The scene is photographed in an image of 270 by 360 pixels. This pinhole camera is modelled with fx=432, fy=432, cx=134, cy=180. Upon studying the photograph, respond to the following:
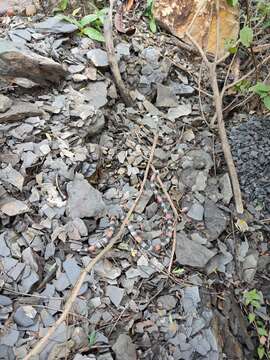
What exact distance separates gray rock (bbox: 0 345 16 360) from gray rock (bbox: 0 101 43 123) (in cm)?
155

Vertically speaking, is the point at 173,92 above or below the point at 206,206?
above

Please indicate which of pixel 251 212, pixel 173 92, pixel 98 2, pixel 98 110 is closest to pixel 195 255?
pixel 251 212

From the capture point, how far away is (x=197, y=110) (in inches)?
157

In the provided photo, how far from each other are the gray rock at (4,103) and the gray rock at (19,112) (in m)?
0.03

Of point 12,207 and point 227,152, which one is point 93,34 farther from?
point 12,207

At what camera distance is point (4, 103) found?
3102 millimetres

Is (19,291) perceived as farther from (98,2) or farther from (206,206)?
(98,2)

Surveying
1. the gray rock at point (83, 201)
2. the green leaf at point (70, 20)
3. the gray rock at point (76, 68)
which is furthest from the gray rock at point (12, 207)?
the green leaf at point (70, 20)

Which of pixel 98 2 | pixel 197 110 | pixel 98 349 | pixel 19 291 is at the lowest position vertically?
pixel 98 349

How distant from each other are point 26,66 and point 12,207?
45.8 inches

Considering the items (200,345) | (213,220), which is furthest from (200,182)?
(200,345)

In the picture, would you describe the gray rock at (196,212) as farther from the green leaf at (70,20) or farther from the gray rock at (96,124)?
the green leaf at (70,20)

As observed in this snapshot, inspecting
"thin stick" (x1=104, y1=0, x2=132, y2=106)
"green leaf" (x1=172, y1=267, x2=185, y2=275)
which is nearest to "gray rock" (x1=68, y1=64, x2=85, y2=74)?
"thin stick" (x1=104, y1=0, x2=132, y2=106)

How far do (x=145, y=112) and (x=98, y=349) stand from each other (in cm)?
205
